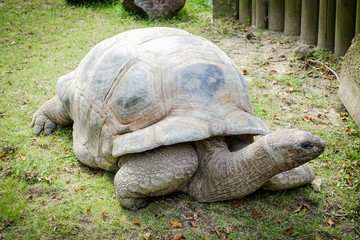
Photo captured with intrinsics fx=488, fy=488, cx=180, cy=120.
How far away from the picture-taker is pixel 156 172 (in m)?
3.41

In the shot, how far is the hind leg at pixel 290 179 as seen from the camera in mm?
3631

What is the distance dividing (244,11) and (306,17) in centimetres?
139

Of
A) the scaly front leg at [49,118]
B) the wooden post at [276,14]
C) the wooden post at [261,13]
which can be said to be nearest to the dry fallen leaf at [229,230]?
the scaly front leg at [49,118]

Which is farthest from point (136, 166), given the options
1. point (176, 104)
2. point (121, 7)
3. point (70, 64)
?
point (121, 7)

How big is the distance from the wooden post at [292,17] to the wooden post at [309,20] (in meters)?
0.20

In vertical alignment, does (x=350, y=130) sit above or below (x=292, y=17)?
below

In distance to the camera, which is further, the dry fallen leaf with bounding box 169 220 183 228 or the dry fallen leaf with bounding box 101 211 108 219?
the dry fallen leaf with bounding box 101 211 108 219

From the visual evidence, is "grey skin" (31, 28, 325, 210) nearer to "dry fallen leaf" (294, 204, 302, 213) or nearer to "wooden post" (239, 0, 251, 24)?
"dry fallen leaf" (294, 204, 302, 213)

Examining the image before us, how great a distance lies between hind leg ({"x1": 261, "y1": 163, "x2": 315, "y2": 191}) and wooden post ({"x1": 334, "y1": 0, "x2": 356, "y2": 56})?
112 inches

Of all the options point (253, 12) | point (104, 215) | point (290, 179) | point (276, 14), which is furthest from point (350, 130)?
point (253, 12)

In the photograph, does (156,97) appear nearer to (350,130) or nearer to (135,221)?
(135,221)

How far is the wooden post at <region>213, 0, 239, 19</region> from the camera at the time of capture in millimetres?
7859

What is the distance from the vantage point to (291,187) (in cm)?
375

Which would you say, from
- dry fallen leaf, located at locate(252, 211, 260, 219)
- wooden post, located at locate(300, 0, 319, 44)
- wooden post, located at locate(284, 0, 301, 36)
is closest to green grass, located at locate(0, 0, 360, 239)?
dry fallen leaf, located at locate(252, 211, 260, 219)
